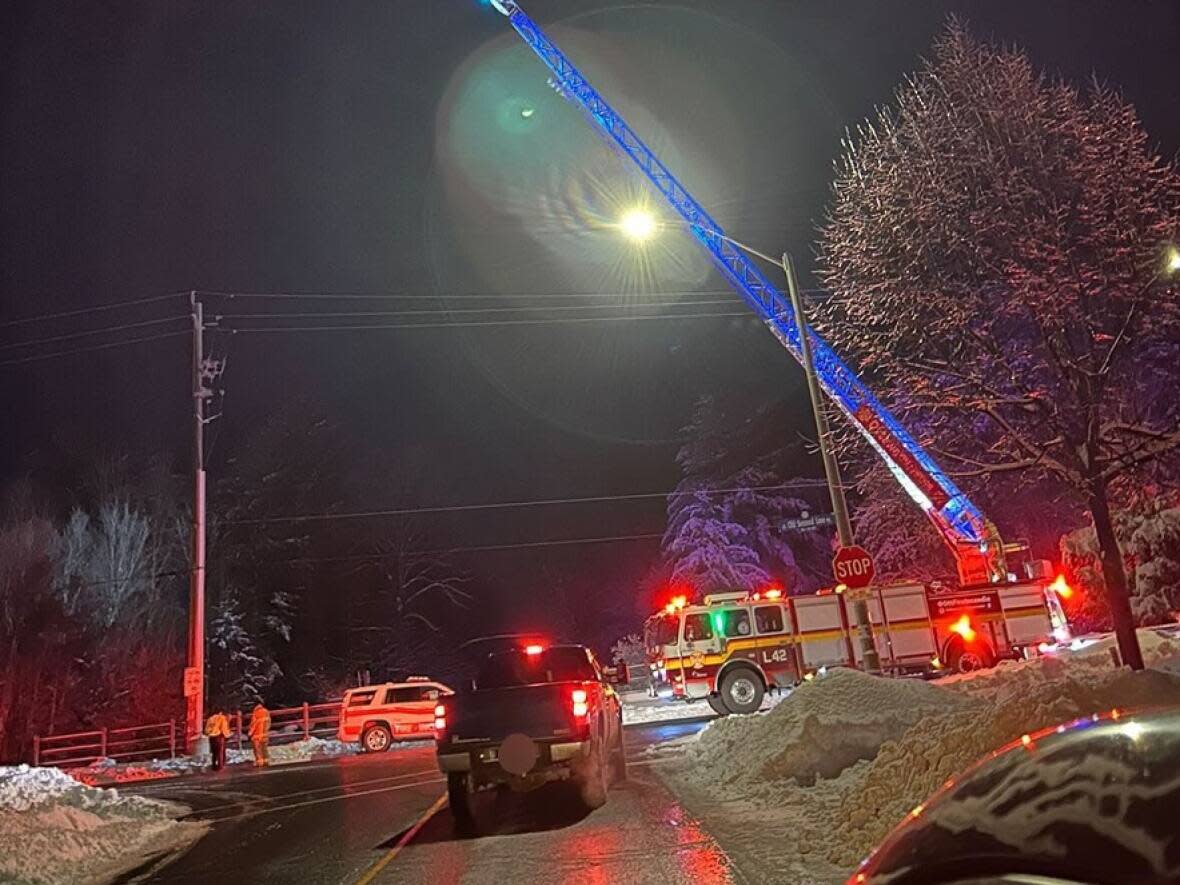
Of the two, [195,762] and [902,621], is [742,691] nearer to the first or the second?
[902,621]

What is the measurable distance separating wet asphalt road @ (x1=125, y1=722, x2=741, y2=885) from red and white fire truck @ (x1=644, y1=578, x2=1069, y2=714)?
8.28 m

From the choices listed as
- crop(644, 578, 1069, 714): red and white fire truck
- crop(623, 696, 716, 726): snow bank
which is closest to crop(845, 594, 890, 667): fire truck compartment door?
crop(644, 578, 1069, 714): red and white fire truck

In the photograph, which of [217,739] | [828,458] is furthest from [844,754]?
[217,739]

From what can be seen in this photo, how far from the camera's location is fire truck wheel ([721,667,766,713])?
23.7 m

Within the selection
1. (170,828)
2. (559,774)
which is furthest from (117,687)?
(559,774)

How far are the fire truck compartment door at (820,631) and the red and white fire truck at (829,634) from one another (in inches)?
1.0

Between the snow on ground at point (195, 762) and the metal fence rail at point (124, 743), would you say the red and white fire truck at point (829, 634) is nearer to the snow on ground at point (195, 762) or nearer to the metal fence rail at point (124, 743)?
the snow on ground at point (195, 762)

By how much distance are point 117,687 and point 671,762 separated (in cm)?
2497

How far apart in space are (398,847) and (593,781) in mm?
2500

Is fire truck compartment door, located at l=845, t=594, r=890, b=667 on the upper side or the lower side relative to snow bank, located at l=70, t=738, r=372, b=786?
upper

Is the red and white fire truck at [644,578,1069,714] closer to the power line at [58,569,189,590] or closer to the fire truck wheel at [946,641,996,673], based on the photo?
the fire truck wheel at [946,641,996,673]

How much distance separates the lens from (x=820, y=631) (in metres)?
24.8

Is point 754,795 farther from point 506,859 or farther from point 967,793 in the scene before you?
point 967,793

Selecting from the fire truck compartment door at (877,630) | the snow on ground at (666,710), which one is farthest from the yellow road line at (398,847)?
the fire truck compartment door at (877,630)
